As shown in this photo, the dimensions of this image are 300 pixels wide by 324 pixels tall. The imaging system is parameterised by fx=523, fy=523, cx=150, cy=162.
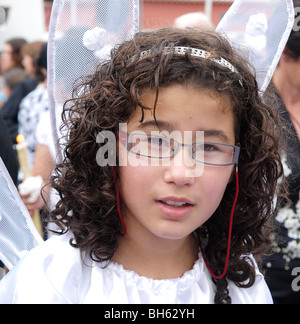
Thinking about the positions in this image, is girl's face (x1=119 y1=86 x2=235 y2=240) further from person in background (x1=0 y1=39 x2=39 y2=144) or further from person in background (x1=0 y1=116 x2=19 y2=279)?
person in background (x1=0 y1=39 x2=39 y2=144)

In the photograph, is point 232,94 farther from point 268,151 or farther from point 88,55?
point 88,55

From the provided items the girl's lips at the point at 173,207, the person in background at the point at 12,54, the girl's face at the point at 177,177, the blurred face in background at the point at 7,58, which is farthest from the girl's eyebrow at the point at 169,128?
the blurred face in background at the point at 7,58

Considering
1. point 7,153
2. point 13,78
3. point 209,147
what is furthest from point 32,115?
point 209,147

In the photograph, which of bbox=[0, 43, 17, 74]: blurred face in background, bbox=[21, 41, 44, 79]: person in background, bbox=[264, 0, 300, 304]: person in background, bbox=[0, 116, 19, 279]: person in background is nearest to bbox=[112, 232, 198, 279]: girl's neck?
bbox=[264, 0, 300, 304]: person in background

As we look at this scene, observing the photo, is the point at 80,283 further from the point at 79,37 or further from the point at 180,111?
the point at 79,37

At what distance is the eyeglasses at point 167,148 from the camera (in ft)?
4.02

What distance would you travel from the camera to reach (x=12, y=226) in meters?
1.53

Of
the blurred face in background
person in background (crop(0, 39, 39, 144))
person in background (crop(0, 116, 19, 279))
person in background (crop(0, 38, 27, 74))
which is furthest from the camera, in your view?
the blurred face in background

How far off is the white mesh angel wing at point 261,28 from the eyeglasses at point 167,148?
47 cm

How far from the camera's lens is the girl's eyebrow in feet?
4.04

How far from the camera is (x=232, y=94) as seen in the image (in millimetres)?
1351

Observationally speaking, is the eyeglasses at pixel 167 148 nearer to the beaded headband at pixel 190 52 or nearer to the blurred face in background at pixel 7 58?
the beaded headband at pixel 190 52

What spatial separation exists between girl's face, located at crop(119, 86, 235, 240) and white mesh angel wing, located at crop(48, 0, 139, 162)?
35 centimetres
